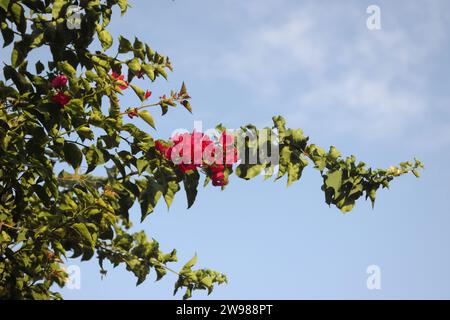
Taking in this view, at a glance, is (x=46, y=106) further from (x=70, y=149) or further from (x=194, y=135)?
(x=194, y=135)

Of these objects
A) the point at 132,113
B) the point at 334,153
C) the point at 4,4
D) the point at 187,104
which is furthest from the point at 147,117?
the point at 334,153

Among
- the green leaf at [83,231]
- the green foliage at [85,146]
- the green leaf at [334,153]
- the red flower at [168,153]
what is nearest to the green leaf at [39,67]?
the green foliage at [85,146]

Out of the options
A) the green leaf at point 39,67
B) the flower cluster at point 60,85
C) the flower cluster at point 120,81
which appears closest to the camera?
the flower cluster at point 60,85

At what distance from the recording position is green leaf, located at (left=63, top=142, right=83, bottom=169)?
406 cm

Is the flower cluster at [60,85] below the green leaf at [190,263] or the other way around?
the other way around

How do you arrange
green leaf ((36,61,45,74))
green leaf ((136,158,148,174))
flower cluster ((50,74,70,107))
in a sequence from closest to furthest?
flower cluster ((50,74,70,107)), green leaf ((136,158,148,174)), green leaf ((36,61,45,74))

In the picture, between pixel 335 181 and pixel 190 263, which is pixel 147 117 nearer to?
pixel 335 181

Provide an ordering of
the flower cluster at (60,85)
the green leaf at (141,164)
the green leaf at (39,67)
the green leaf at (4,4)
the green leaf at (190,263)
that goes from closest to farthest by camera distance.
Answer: the green leaf at (4,4) < the flower cluster at (60,85) < the green leaf at (141,164) < the green leaf at (39,67) < the green leaf at (190,263)

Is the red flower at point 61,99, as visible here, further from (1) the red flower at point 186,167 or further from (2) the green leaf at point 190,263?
(2) the green leaf at point 190,263

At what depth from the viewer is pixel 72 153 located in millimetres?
4074

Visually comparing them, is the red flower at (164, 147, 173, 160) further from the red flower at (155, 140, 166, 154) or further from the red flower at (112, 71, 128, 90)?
the red flower at (112, 71, 128, 90)

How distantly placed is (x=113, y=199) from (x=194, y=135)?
2.96 feet

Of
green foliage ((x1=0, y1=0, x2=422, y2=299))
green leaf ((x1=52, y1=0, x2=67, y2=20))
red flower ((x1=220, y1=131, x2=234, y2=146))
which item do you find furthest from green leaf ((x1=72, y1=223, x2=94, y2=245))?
green leaf ((x1=52, y1=0, x2=67, y2=20))

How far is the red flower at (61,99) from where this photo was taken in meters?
4.00
